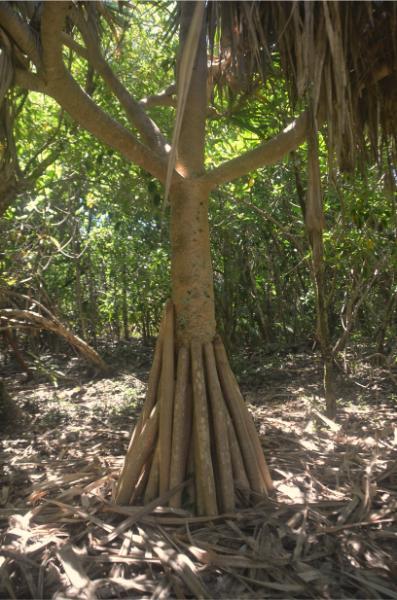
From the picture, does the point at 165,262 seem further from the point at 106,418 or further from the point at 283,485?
the point at 283,485

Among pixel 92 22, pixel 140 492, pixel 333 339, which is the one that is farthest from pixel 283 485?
pixel 333 339

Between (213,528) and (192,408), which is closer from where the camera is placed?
(213,528)

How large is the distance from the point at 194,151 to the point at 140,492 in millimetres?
2201

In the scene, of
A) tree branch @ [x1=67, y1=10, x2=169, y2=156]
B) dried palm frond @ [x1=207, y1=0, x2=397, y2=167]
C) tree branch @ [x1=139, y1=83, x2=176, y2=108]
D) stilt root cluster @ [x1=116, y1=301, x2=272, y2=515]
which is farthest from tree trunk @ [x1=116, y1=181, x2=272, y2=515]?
tree branch @ [x1=139, y1=83, x2=176, y2=108]

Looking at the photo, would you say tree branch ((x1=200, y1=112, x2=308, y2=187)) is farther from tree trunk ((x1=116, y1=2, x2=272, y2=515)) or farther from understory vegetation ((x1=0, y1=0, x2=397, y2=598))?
tree trunk ((x1=116, y1=2, x2=272, y2=515))

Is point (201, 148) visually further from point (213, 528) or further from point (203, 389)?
point (213, 528)

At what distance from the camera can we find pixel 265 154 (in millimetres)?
3523

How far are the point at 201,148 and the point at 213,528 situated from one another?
2385 mm

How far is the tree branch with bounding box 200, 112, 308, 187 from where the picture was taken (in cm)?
349

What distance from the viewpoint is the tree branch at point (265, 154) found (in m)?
3.49

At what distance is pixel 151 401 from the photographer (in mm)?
3400

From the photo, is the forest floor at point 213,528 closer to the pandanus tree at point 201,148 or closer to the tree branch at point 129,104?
the pandanus tree at point 201,148

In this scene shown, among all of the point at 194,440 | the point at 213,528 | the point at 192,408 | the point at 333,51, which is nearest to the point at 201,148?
the point at 333,51

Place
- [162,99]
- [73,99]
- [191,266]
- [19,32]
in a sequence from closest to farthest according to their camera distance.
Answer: [19,32], [73,99], [191,266], [162,99]
